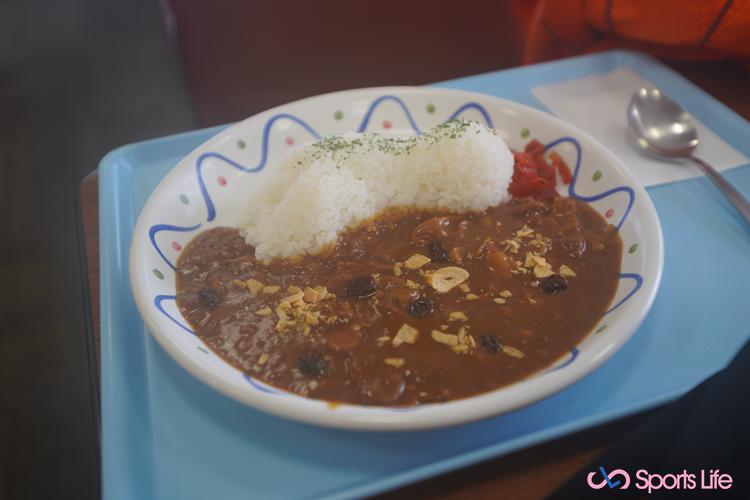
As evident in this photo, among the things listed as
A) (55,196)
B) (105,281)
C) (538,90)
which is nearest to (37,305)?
(55,196)

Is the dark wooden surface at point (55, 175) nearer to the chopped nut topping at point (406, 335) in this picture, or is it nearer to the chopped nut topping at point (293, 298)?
the chopped nut topping at point (293, 298)

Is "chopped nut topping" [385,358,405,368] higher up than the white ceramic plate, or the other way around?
the white ceramic plate

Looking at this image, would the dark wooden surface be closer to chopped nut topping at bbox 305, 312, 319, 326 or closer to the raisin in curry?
the raisin in curry

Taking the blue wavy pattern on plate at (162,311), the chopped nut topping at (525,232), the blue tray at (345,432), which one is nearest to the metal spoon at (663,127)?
the blue tray at (345,432)

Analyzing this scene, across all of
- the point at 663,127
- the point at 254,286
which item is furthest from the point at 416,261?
the point at 663,127

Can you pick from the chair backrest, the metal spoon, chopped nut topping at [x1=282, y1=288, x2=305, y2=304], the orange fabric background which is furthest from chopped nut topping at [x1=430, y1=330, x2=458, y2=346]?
the chair backrest

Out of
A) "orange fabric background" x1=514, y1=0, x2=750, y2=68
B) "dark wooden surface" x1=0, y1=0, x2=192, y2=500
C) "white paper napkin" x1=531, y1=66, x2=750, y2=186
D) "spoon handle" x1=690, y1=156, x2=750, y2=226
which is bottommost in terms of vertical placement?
"dark wooden surface" x1=0, y1=0, x2=192, y2=500

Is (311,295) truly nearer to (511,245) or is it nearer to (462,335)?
(462,335)
